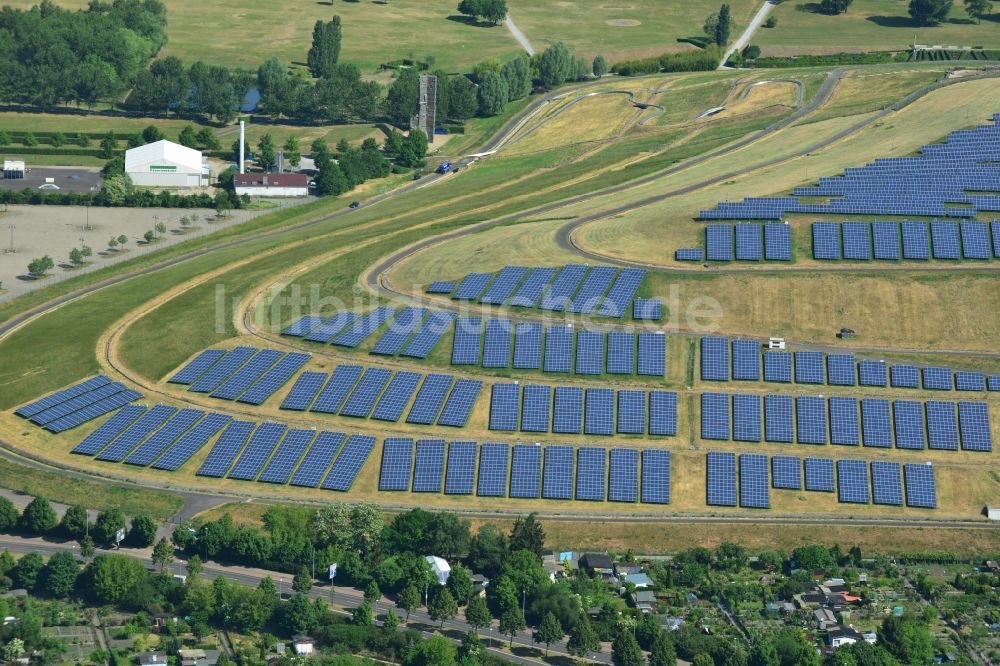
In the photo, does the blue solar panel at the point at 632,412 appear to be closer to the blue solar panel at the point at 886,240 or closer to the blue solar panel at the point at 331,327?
the blue solar panel at the point at 331,327

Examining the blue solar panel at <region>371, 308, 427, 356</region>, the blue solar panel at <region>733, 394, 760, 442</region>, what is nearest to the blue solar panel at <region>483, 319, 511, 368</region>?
the blue solar panel at <region>371, 308, 427, 356</region>

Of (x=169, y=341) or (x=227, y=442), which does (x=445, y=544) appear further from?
(x=169, y=341)

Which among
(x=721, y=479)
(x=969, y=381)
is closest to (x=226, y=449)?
(x=721, y=479)

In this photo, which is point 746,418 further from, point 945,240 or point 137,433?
point 137,433

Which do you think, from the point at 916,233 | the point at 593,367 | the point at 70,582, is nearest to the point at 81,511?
the point at 70,582

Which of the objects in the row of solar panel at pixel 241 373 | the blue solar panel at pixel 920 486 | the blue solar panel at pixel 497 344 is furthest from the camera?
the blue solar panel at pixel 497 344

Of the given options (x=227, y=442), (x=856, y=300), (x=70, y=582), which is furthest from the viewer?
(x=856, y=300)

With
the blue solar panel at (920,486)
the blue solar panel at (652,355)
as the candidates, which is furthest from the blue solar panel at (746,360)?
the blue solar panel at (920,486)

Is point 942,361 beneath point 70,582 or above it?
above
